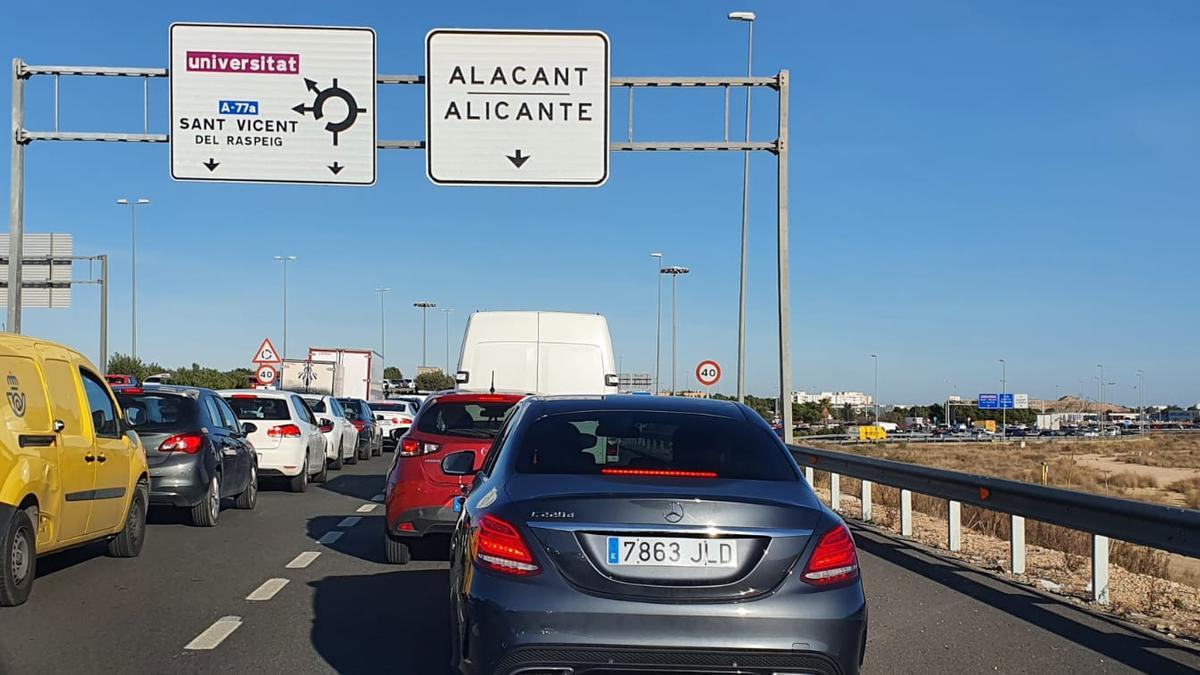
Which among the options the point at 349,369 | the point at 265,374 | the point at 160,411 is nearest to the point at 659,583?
the point at 160,411

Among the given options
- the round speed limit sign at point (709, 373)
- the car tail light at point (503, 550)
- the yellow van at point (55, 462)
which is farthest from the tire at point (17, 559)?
the round speed limit sign at point (709, 373)

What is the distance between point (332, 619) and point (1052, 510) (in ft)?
18.0

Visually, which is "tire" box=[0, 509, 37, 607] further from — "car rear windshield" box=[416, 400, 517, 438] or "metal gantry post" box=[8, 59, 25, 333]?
"metal gantry post" box=[8, 59, 25, 333]

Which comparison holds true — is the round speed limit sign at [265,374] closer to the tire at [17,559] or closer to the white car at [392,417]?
the white car at [392,417]

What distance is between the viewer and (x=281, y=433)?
19172 mm

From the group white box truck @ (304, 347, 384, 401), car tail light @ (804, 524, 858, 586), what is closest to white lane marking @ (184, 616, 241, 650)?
car tail light @ (804, 524, 858, 586)

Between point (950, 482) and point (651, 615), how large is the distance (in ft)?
25.3

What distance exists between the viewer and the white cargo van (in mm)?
17141

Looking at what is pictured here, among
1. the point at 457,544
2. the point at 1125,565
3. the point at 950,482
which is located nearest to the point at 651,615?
the point at 457,544

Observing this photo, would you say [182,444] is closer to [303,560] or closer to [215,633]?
[303,560]

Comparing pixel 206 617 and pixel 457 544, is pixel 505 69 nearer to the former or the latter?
pixel 206 617

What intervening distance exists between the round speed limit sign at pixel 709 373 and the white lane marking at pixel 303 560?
59.1 feet

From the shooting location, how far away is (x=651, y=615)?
16.2 feet

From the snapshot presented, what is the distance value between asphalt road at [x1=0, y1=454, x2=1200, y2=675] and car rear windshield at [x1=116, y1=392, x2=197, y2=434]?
1.59 m
